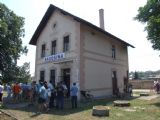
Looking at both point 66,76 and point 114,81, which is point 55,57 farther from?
point 114,81

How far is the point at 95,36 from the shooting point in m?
20.9

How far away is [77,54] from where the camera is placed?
18.7 m

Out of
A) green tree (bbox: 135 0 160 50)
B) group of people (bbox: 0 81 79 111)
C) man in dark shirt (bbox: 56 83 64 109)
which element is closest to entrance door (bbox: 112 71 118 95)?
green tree (bbox: 135 0 160 50)

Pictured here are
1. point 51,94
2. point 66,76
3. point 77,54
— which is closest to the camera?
point 51,94

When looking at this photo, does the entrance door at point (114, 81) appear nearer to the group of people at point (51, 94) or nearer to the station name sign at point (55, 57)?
the station name sign at point (55, 57)

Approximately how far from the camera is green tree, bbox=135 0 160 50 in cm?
1970

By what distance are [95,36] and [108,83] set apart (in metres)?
4.90

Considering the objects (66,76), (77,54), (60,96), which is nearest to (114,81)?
(66,76)

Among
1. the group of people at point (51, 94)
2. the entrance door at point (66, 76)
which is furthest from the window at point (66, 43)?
the group of people at point (51, 94)

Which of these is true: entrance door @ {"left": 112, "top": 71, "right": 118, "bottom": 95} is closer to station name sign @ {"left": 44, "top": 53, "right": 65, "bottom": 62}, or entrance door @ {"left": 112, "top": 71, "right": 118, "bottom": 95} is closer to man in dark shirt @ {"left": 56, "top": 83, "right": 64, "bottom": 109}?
station name sign @ {"left": 44, "top": 53, "right": 65, "bottom": 62}

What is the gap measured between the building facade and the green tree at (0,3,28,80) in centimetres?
564

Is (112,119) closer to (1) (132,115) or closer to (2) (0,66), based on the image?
(1) (132,115)

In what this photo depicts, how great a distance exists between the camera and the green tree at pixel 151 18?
19.7 m

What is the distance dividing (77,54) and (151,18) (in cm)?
721
